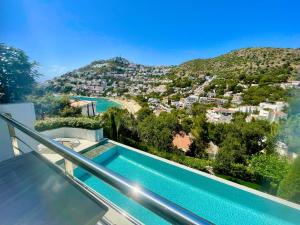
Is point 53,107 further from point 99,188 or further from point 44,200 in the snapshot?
point 44,200

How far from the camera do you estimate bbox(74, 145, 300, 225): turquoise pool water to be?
5746mm

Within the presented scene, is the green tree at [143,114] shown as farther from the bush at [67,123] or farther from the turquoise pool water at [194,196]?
the turquoise pool water at [194,196]

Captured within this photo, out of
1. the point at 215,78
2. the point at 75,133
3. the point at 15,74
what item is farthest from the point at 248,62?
the point at 15,74

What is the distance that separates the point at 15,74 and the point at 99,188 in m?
4.42

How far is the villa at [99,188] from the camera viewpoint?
0.75 metres

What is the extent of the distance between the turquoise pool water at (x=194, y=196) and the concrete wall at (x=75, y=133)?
1463mm

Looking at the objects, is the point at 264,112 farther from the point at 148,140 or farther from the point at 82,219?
the point at 82,219

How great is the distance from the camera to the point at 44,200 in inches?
44.3

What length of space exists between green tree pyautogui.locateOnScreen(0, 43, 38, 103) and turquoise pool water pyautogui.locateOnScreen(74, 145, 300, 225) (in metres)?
2.99

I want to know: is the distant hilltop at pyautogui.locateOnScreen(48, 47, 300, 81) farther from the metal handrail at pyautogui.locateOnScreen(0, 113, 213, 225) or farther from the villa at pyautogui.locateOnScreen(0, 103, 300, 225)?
the metal handrail at pyautogui.locateOnScreen(0, 113, 213, 225)

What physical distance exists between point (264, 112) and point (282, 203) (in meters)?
22.8

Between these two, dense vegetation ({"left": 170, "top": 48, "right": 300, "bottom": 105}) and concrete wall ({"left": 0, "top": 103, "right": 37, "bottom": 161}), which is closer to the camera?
concrete wall ({"left": 0, "top": 103, "right": 37, "bottom": 161})

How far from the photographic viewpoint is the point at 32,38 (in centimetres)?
834

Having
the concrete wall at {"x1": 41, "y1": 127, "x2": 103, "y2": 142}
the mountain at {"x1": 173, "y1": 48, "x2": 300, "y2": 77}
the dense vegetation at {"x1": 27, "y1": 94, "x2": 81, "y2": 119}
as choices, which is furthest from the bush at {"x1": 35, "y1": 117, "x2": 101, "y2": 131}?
the mountain at {"x1": 173, "y1": 48, "x2": 300, "y2": 77}
